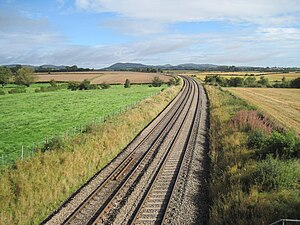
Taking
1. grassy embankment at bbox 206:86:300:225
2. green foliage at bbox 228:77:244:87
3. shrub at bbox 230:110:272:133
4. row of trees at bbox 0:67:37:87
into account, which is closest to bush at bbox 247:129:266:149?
grassy embankment at bbox 206:86:300:225

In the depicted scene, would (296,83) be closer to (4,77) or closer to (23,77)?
(23,77)

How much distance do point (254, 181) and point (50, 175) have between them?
9043mm

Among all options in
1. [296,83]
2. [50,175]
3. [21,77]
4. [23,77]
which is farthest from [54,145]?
[23,77]

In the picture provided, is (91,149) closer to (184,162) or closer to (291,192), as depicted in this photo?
(184,162)

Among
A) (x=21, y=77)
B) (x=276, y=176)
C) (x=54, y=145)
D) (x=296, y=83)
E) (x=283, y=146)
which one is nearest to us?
(x=276, y=176)

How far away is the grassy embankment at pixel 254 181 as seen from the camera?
10531 mm

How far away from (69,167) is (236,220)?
8953 mm

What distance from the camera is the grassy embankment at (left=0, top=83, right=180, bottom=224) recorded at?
12.3 meters

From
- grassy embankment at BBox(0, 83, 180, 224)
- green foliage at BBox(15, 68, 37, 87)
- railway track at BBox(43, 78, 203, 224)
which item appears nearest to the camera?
railway track at BBox(43, 78, 203, 224)

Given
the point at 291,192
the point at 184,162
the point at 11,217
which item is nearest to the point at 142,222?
the point at 11,217

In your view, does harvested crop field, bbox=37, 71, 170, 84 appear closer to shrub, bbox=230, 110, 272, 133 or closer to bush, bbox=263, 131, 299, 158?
shrub, bbox=230, 110, 272, 133

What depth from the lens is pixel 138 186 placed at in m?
15.4

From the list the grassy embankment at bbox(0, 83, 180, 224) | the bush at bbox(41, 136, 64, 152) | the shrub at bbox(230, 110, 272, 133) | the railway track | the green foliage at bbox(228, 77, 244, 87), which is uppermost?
the green foliage at bbox(228, 77, 244, 87)

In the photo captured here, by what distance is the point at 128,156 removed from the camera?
20484mm
